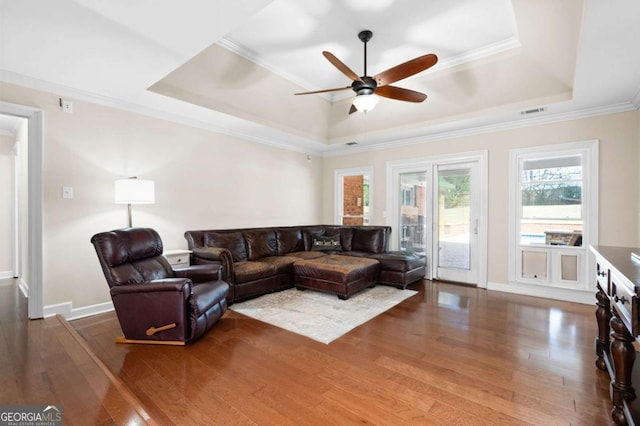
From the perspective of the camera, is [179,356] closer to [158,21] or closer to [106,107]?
[158,21]

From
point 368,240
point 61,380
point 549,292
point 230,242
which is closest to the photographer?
point 61,380

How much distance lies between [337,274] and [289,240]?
1.76m

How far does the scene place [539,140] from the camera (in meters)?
4.49

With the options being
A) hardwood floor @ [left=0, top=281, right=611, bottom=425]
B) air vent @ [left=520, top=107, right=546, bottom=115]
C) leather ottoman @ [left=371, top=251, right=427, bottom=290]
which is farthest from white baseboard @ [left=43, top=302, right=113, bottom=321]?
air vent @ [left=520, top=107, right=546, bottom=115]

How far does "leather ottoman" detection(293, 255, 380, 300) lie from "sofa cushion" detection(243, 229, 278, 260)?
0.75m

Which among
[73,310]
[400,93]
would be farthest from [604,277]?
[73,310]

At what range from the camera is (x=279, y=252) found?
5.43 m

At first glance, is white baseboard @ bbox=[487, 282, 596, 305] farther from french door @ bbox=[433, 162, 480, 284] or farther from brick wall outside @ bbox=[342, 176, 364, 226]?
brick wall outside @ bbox=[342, 176, 364, 226]

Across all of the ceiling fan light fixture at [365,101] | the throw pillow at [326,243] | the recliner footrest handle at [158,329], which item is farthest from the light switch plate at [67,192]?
the throw pillow at [326,243]

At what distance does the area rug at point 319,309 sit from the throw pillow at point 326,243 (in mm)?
1342

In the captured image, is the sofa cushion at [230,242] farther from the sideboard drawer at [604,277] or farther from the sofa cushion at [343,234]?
the sideboard drawer at [604,277]

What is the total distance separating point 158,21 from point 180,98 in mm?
1591

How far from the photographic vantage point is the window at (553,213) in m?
4.14
